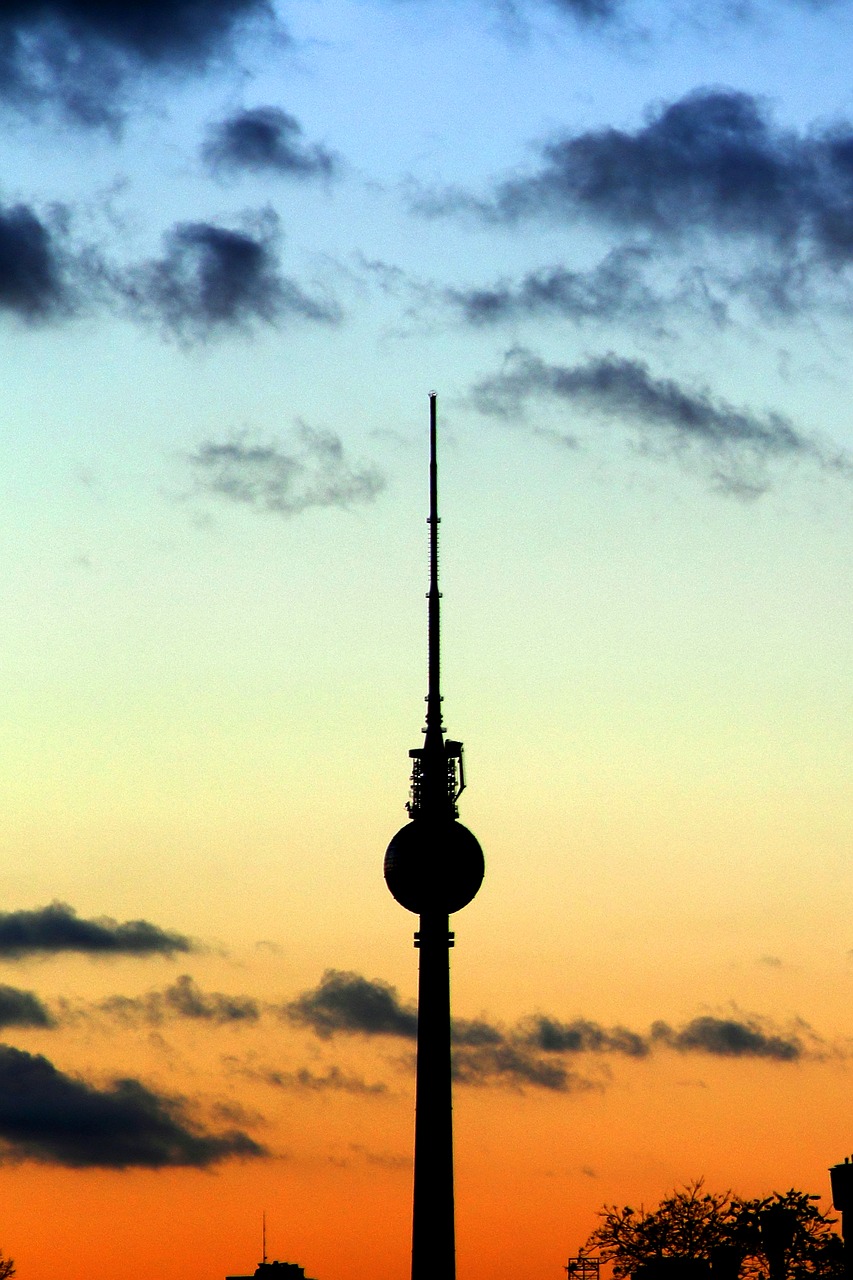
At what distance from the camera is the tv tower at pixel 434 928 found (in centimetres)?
17012

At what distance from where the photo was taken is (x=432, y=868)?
17362 centimetres

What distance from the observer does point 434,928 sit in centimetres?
17288

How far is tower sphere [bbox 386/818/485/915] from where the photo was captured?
17388 centimetres

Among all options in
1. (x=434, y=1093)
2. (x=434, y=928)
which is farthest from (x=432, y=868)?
(x=434, y=1093)

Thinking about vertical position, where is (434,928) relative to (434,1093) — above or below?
above

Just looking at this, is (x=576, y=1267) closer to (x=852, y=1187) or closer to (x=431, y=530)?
(x=852, y=1187)

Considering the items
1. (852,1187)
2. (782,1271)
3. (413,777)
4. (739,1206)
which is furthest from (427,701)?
(852,1187)

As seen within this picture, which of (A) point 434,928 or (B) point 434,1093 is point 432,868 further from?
(B) point 434,1093

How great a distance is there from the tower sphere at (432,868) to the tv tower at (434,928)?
0.26 ft

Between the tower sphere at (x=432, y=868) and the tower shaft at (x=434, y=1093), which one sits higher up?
the tower sphere at (x=432, y=868)

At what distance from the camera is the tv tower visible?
170 m

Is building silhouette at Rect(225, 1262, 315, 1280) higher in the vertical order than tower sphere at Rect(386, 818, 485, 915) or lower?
lower

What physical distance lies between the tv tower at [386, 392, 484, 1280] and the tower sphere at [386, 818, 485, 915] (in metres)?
0.08

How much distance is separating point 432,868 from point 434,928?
186 inches
